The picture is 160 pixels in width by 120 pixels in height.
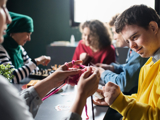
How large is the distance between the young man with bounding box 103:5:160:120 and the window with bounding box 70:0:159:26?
2218 millimetres

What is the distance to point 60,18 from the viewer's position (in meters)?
3.27

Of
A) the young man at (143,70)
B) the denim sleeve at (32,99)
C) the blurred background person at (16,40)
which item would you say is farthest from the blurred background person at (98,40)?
the denim sleeve at (32,99)

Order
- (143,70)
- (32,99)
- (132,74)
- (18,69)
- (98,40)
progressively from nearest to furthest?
(32,99)
(143,70)
(132,74)
(18,69)
(98,40)

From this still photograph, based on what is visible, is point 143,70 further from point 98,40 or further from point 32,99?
point 98,40

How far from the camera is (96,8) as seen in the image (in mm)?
3125

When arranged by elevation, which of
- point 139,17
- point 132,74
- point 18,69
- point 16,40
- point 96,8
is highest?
point 96,8

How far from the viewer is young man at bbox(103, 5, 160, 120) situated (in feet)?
2.38

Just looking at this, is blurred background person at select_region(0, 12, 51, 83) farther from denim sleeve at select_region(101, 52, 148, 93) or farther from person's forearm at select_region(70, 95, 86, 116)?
person's forearm at select_region(70, 95, 86, 116)

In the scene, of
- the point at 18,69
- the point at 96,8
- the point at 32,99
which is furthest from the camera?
the point at 96,8

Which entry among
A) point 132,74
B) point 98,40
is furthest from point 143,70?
point 98,40

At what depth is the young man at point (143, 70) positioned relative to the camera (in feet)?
2.38

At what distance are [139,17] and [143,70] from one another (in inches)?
12.2

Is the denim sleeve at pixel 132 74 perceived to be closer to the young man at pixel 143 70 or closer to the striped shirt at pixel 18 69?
the young man at pixel 143 70

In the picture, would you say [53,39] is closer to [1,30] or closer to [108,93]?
[108,93]
